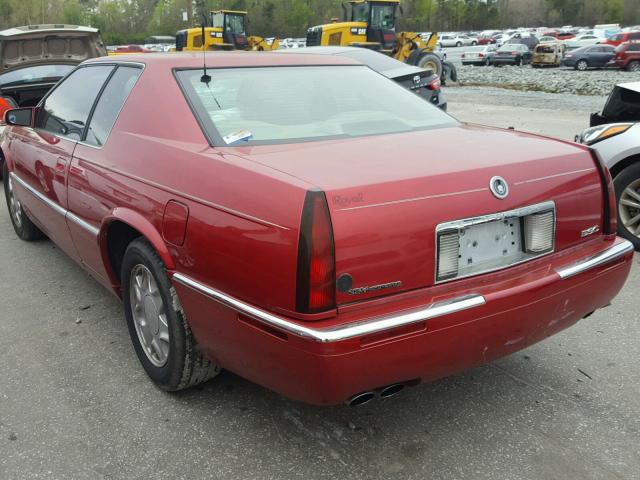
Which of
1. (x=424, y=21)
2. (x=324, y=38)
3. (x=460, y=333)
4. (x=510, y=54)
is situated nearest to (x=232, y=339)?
(x=460, y=333)

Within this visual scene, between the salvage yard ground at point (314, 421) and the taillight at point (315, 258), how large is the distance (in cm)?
79

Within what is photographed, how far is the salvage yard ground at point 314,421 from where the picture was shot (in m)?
2.49

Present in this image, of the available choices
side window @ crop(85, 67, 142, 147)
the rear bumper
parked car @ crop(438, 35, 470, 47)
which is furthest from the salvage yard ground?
parked car @ crop(438, 35, 470, 47)

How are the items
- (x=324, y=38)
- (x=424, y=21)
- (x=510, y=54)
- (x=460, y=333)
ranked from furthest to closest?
(x=424, y=21) < (x=510, y=54) < (x=324, y=38) < (x=460, y=333)

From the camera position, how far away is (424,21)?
10650 cm

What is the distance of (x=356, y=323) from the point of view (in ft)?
6.97

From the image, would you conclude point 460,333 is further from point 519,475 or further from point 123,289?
point 123,289

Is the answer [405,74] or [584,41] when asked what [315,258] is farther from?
[584,41]

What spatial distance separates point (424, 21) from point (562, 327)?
111750mm

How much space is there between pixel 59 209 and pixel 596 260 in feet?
10.0

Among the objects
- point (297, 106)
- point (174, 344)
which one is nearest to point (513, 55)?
point (297, 106)

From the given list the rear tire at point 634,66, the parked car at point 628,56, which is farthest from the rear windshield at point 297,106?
the rear tire at point 634,66

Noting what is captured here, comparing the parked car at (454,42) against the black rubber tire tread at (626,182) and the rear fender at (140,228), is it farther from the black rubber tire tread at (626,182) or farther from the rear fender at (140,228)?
the rear fender at (140,228)

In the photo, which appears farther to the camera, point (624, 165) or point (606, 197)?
point (624, 165)
